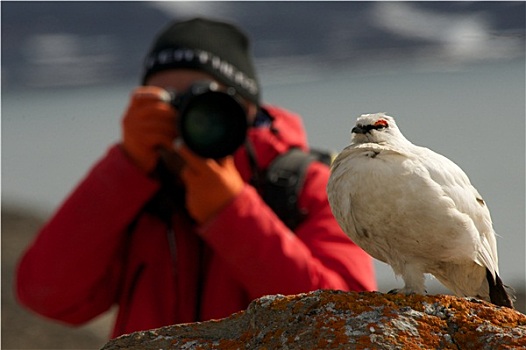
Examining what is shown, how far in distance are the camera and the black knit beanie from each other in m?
0.70

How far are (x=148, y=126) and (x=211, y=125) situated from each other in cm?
47

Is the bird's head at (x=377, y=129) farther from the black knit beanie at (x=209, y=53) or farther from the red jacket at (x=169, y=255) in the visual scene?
the black knit beanie at (x=209, y=53)

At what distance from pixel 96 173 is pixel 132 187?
377mm

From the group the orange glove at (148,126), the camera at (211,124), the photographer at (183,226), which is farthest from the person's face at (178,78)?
the camera at (211,124)

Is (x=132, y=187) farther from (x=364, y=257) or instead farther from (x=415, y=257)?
(x=415, y=257)

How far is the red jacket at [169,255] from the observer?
5590 mm

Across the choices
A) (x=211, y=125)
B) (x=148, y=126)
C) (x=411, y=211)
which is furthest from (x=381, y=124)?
(x=148, y=126)

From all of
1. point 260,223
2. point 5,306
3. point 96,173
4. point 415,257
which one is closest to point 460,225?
→ point 415,257

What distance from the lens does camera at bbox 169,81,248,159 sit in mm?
5547

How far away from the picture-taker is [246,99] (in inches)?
258

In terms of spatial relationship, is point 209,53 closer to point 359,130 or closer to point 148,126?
point 148,126

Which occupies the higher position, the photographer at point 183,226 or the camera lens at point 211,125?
the camera lens at point 211,125

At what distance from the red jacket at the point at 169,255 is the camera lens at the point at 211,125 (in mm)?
397

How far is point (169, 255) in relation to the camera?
5.95 metres
